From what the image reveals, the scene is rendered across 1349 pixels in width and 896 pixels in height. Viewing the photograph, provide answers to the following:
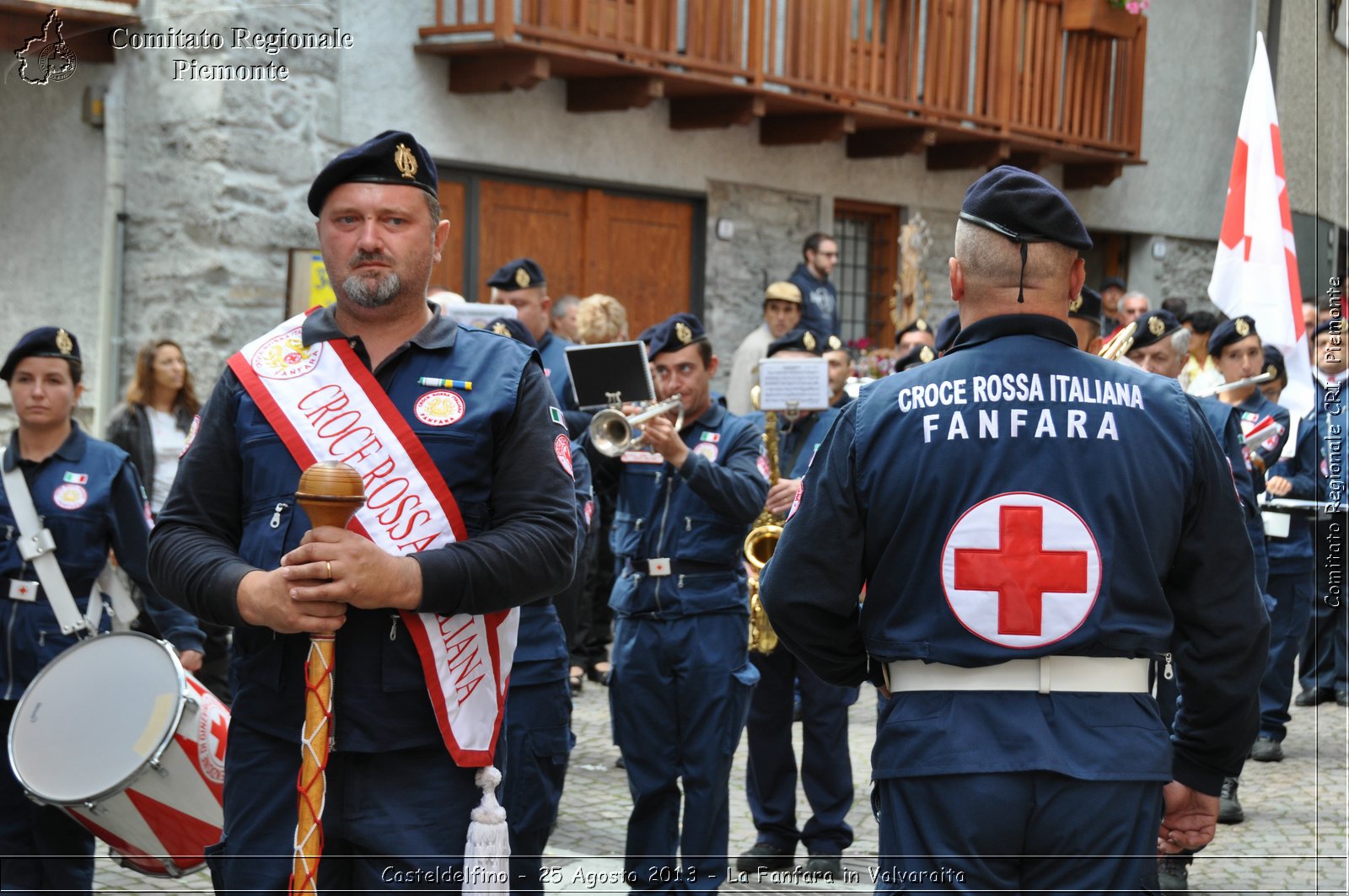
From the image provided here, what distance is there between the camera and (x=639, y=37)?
42.8 feet

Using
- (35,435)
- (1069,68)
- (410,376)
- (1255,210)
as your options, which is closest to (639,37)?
Answer: (1069,68)

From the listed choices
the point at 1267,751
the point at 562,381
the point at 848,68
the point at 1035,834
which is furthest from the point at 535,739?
the point at 848,68

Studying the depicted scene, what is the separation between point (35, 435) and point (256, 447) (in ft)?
9.01

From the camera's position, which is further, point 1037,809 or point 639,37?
point 639,37

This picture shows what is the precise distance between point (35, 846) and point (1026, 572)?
380 centimetres

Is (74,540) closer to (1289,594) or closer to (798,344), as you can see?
(798,344)

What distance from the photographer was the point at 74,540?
5531 mm

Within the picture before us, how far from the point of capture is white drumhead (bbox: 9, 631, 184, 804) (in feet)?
15.7

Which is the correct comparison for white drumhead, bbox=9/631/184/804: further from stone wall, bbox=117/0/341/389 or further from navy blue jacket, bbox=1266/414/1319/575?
navy blue jacket, bbox=1266/414/1319/575

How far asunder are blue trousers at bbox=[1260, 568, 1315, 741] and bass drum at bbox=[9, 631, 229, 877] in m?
6.12

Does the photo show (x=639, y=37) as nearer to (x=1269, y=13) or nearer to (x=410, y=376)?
(x=1269, y=13)

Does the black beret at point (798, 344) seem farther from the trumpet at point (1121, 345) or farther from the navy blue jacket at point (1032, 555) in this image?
the navy blue jacket at point (1032, 555)

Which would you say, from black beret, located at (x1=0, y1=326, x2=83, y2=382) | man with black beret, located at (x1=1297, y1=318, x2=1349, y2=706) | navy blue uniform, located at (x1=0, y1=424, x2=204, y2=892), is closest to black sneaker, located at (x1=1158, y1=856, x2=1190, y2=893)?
A: man with black beret, located at (x1=1297, y1=318, x2=1349, y2=706)

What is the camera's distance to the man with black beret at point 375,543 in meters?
3.15
